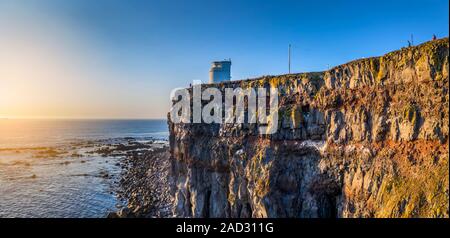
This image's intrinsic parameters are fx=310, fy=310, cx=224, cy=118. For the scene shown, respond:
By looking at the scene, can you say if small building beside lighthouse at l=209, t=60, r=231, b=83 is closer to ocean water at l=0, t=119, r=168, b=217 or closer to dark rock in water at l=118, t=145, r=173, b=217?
dark rock in water at l=118, t=145, r=173, b=217

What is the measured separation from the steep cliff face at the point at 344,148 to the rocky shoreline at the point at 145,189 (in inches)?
564

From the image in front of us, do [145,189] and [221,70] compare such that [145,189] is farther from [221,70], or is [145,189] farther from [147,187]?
[221,70]

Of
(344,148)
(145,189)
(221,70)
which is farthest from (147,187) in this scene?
(344,148)

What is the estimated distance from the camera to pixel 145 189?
63.2 metres

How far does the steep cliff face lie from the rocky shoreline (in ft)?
47.0

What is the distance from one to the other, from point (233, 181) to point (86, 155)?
89.8m

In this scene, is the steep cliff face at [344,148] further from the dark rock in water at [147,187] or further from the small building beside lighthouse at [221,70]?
the small building beside lighthouse at [221,70]

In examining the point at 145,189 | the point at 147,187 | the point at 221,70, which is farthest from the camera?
the point at 147,187

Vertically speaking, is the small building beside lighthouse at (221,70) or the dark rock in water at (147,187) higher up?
the small building beside lighthouse at (221,70)

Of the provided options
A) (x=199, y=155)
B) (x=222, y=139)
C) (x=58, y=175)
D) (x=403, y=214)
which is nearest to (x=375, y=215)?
(x=403, y=214)

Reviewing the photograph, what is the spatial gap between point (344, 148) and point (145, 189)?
152ft

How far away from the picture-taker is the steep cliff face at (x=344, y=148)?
68.9ft

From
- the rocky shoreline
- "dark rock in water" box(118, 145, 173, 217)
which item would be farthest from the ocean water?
"dark rock in water" box(118, 145, 173, 217)

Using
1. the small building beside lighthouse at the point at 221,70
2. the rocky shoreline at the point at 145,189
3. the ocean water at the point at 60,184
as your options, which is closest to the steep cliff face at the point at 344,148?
the rocky shoreline at the point at 145,189
